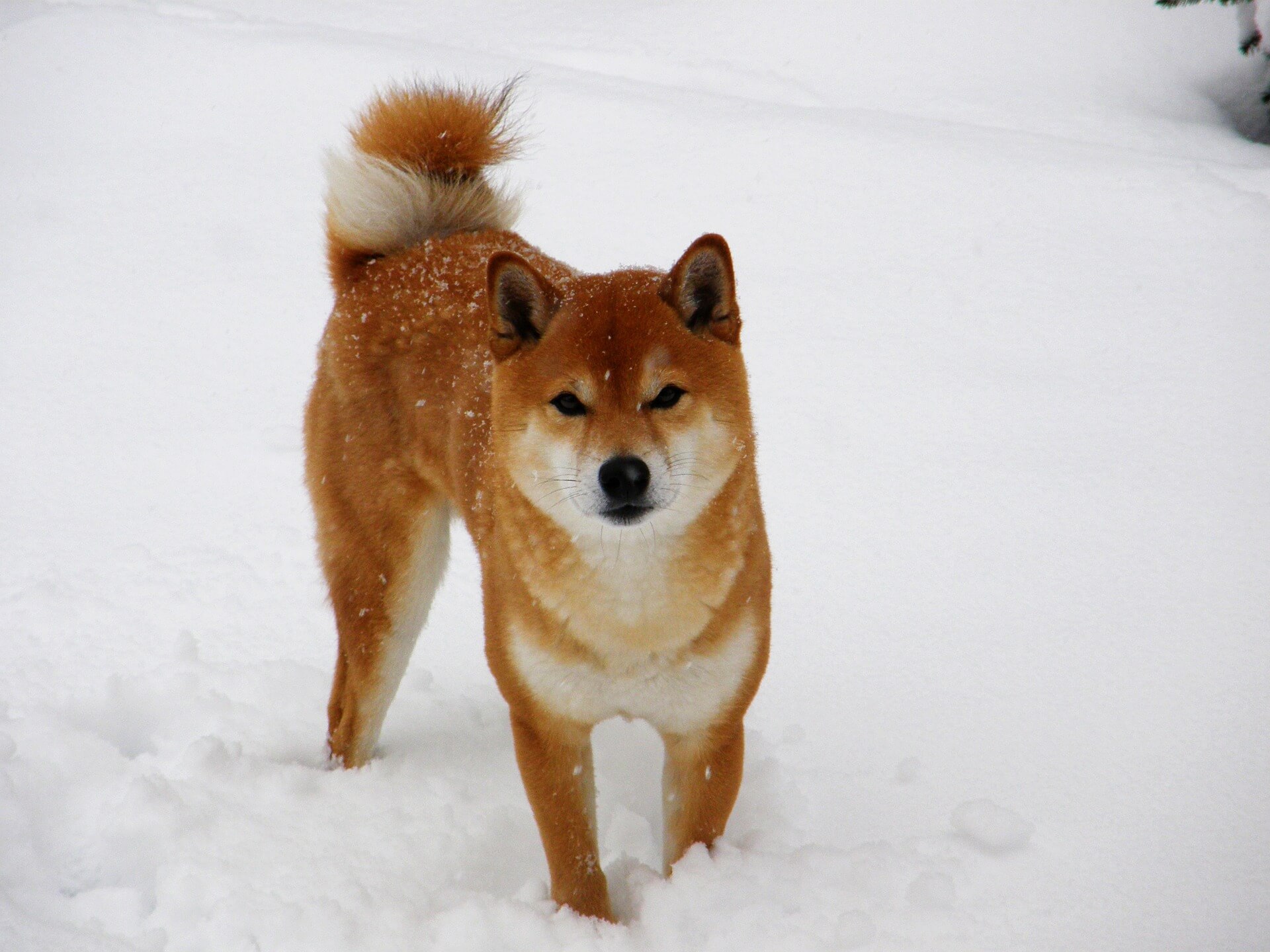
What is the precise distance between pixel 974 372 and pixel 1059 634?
5.20ft

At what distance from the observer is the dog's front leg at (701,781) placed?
6.66 ft

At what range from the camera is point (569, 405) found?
1869mm

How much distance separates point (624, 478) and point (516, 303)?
1.67 ft

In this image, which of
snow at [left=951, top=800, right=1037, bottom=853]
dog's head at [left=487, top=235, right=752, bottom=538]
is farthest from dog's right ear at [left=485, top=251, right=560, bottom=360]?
snow at [left=951, top=800, right=1037, bottom=853]

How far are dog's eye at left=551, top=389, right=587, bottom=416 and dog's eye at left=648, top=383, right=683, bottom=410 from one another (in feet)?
0.44

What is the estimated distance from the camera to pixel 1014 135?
19.3 ft

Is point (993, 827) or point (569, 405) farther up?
point (569, 405)

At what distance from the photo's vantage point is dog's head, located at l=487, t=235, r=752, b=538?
1774 millimetres

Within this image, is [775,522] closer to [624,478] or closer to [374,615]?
[374,615]

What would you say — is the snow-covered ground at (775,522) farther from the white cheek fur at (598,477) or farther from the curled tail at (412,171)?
the curled tail at (412,171)

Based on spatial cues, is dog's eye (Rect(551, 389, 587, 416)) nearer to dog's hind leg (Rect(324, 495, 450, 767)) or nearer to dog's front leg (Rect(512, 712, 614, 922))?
dog's front leg (Rect(512, 712, 614, 922))

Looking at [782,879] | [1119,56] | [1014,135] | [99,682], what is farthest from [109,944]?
[1119,56]

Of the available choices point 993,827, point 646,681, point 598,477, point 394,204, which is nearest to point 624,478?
point 598,477

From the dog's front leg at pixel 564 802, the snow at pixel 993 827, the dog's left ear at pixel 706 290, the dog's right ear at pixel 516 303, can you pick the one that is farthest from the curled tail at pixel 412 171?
the snow at pixel 993 827
